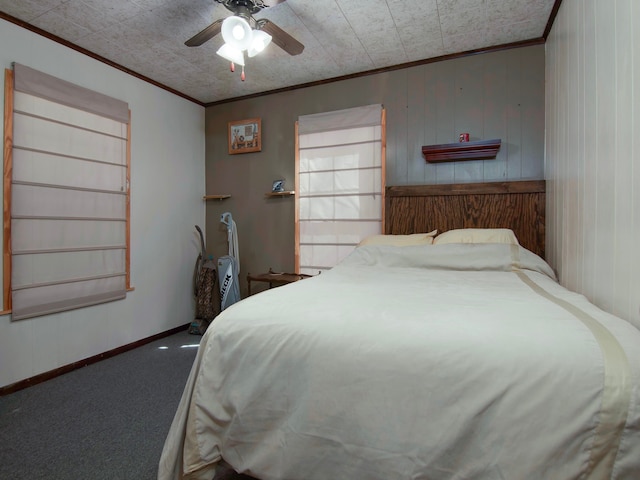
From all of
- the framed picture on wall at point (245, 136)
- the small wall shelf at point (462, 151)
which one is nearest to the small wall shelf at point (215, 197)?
the framed picture on wall at point (245, 136)

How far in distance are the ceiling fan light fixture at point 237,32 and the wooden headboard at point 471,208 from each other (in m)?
1.63

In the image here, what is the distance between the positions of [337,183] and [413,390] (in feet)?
8.44

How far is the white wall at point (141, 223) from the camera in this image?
2324 mm

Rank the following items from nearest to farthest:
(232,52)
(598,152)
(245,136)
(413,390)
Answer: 1. (413,390)
2. (598,152)
3. (232,52)
4. (245,136)

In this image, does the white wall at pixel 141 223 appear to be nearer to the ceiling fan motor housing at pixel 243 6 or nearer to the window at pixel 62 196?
the window at pixel 62 196

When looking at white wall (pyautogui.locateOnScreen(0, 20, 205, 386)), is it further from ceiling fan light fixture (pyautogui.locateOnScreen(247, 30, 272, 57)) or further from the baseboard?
ceiling fan light fixture (pyautogui.locateOnScreen(247, 30, 272, 57))

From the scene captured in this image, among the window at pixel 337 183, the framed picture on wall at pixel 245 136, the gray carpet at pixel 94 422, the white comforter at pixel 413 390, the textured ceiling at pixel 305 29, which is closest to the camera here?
the white comforter at pixel 413 390

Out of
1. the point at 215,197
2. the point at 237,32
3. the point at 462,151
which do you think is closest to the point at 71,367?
the point at 215,197

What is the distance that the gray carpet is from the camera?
1.48 metres

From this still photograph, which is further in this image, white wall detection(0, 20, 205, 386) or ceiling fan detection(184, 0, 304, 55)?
white wall detection(0, 20, 205, 386)

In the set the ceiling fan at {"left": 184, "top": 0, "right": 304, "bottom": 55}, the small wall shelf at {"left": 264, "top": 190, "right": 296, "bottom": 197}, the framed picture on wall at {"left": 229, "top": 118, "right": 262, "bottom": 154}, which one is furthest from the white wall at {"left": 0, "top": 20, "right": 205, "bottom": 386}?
the ceiling fan at {"left": 184, "top": 0, "right": 304, "bottom": 55}

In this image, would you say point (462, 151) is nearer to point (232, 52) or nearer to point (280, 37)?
point (280, 37)

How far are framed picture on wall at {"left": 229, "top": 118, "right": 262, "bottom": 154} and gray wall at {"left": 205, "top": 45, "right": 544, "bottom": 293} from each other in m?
0.07

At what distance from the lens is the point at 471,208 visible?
2691mm
